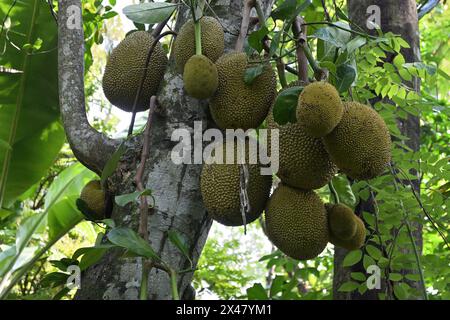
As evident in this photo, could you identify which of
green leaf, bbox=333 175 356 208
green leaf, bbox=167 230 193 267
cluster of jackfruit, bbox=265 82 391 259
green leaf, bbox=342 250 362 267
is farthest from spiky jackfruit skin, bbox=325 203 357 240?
green leaf, bbox=342 250 362 267

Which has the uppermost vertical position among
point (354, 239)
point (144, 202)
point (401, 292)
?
point (144, 202)

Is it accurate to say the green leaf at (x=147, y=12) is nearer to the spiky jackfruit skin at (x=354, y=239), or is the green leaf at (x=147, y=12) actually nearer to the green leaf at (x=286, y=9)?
the green leaf at (x=286, y=9)

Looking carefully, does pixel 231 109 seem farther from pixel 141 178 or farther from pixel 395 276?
pixel 395 276

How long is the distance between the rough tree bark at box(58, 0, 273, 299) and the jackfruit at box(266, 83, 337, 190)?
16 centimetres

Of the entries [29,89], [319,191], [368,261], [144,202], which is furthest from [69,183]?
[144,202]

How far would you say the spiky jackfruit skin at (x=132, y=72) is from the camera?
1268mm

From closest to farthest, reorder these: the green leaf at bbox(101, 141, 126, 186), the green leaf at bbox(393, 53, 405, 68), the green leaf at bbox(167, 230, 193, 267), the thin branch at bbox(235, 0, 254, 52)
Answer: the green leaf at bbox(167, 230, 193, 267) < the green leaf at bbox(101, 141, 126, 186) < the thin branch at bbox(235, 0, 254, 52) < the green leaf at bbox(393, 53, 405, 68)

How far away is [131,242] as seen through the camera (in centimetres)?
82

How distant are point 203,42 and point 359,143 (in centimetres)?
38

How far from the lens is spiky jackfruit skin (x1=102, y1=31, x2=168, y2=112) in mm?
1268

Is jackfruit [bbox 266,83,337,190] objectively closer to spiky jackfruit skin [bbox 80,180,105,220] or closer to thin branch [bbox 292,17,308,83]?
thin branch [bbox 292,17,308,83]

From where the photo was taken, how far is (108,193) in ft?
3.74
